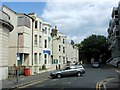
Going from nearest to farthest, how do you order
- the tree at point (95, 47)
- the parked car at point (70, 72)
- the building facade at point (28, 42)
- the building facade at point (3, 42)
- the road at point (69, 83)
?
the road at point (69, 83), the building facade at point (3, 42), the parked car at point (70, 72), the building facade at point (28, 42), the tree at point (95, 47)

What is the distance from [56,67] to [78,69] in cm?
2314

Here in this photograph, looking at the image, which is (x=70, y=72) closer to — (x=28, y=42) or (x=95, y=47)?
(x=28, y=42)

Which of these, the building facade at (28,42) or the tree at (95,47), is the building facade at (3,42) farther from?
the tree at (95,47)

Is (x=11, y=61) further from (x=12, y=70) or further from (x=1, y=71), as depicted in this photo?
(x=1, y=71)

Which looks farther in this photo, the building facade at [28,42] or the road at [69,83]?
the building facade at [28,42]

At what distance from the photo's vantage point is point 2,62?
33688 millimetres

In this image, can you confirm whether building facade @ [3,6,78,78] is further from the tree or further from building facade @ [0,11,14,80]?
the tree

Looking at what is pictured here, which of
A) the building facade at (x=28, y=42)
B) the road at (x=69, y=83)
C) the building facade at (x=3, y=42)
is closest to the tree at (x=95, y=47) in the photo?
the building facade at (x=28, y=42)

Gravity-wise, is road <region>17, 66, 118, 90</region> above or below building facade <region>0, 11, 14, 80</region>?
below

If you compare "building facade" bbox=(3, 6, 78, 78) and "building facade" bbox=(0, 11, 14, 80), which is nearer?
"building facade" bbox=(0, 11, 14, 80)

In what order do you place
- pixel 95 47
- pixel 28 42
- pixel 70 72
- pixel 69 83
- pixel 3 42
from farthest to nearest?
pixel 95 47 → pixel 28 42 → pixel 70 72 → pixel 3 42 → pixel 69 83

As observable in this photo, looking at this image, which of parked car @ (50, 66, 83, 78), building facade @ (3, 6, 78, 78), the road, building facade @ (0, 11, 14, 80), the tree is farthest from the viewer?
the tree

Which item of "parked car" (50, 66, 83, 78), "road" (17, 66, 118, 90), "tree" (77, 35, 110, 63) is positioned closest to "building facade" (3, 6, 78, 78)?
"parked car" (50, 66, 83, 78)

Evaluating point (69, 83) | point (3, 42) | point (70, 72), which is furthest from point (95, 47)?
point (69, 83)
